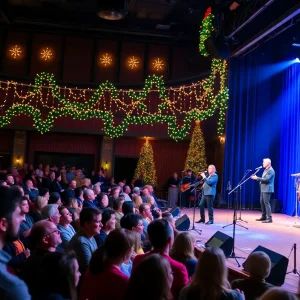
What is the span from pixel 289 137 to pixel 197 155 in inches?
135

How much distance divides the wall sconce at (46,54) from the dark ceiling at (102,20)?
99cm

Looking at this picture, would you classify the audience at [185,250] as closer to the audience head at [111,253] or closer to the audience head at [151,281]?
the audience head at [111,253]

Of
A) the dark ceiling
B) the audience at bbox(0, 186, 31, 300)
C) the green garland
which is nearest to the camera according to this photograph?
the audience at bbox(0, 186, 31, 300)

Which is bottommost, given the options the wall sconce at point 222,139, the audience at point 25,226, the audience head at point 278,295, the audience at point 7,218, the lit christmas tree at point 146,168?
the audience at point 25,226

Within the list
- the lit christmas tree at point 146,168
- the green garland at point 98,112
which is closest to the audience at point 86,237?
the green garland at point 98,112

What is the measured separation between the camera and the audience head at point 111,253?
2535mm

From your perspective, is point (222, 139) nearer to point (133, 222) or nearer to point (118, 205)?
point (118, 205)

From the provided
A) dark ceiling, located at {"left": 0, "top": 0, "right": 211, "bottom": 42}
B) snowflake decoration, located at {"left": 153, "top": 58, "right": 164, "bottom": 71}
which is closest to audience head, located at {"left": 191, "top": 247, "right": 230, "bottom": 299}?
dark ceiling, located at {"left": 0, "top": 0, "right": 211, "bottom": 42}

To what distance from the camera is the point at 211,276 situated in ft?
7.83

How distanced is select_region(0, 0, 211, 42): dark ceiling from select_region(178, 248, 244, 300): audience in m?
15.2

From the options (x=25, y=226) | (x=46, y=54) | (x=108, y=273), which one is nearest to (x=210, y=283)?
(x=108, y=273)

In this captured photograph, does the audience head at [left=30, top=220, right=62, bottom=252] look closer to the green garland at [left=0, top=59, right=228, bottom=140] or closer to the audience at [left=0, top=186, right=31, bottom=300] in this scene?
the audience at [left=0, top=186, right=31, bottom=300]

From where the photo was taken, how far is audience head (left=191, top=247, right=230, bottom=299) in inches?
91.6

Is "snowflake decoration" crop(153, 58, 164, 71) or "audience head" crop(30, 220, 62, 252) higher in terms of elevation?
"snowflake decoration" crop(153, 58, 164, 71)
